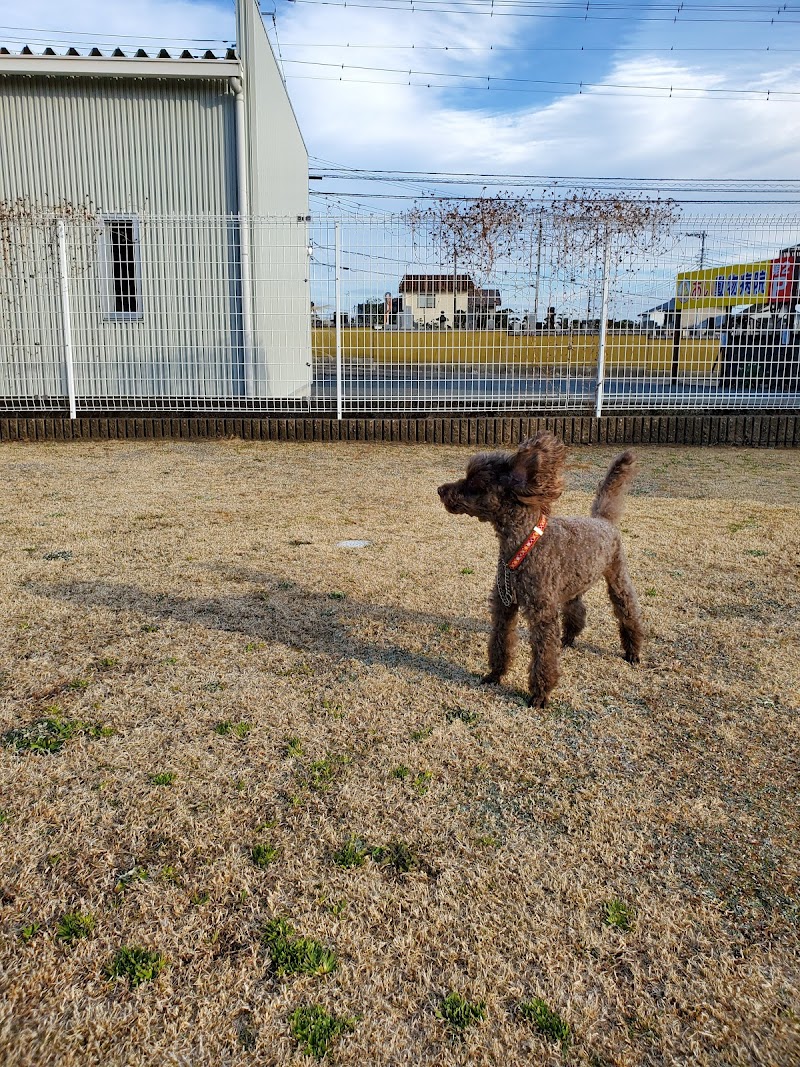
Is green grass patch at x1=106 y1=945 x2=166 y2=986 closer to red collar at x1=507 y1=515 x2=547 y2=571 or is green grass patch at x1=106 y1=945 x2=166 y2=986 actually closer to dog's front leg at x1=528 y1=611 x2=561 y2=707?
dog's front leg at x1=528 y1=611 x2=561 y2=707

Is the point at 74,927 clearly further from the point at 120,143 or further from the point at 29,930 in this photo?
the point at 120,143

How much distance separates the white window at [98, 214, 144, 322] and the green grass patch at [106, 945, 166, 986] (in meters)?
8.47

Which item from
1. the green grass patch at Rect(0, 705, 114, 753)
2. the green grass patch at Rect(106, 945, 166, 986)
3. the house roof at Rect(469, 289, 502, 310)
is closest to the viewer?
the green grass patch at Rect(106, 945, 166, 986)

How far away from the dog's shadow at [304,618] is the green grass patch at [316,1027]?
1412mm

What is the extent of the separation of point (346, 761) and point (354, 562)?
1911mm

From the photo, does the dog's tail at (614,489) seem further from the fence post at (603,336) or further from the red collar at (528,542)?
the fence post at (603,336)

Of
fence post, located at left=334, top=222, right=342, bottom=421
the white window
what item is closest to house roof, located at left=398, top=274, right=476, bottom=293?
fence post, located at left=334, top=222, right=342, bottom=421

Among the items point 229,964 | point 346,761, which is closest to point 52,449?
point 346,761

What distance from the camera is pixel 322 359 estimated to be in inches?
335

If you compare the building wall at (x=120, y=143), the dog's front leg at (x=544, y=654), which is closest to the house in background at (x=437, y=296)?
the building wall at (x=120, y=143)

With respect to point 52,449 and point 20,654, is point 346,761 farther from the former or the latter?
point 52,449

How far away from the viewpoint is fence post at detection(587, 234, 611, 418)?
807 cm

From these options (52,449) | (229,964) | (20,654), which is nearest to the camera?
(229,964)

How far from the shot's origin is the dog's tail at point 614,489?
112 inches
